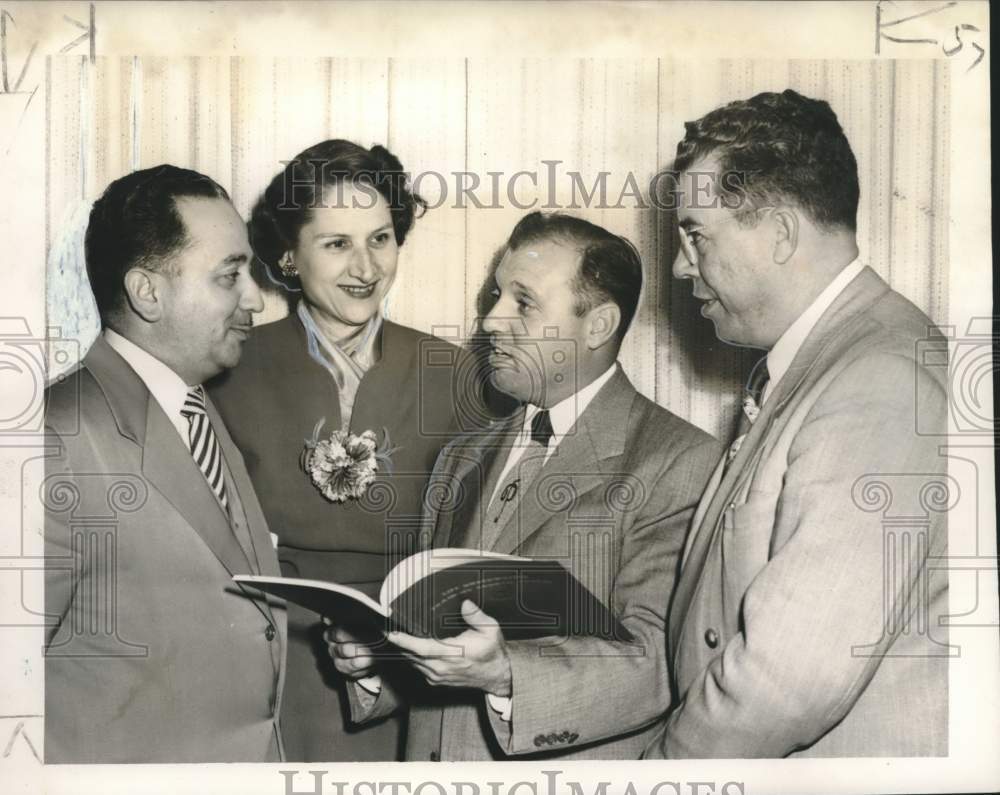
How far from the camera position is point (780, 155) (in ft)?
10.2

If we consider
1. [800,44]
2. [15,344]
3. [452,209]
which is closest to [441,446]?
[452,209]

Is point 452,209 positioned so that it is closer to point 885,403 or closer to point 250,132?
point 250,132

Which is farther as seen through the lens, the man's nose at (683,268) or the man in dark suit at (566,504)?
the man's nose at (683,268)

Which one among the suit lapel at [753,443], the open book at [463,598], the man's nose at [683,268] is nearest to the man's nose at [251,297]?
the open book at [463,598]

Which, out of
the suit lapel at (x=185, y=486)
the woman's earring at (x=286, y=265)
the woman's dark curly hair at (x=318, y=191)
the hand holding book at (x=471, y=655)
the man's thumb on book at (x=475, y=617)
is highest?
the woman's dark curly hair at (x=318, y=191)

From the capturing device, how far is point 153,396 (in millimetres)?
3117

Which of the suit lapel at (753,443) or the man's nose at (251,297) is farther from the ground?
the man's nose at (251,297)

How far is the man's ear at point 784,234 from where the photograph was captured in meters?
3.08

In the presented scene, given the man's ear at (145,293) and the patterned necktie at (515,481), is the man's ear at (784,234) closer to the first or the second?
the patterned necktie at (515,481)

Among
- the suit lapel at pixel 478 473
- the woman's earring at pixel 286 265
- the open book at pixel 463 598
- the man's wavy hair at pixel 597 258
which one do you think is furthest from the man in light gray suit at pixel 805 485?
the woman's earring at pixel 286 265

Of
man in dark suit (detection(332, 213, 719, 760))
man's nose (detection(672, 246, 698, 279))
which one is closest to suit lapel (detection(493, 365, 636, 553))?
man in dark suit (detection(332, 213, 719, 760))

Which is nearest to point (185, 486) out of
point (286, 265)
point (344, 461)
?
point (344, 461)

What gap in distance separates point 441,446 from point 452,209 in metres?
0.61

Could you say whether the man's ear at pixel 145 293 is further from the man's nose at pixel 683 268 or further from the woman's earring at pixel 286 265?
the man's nose at pixel 683 268
